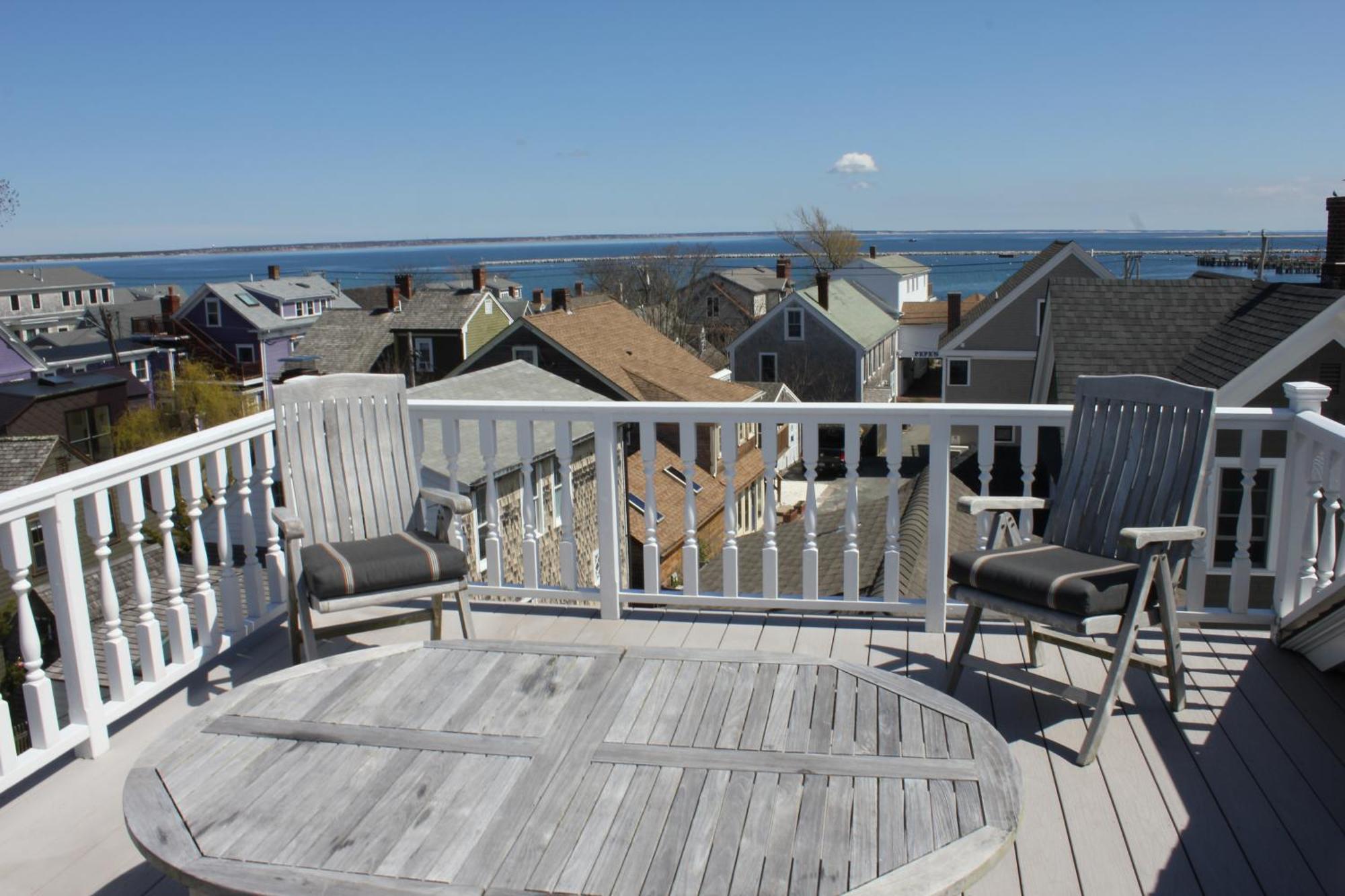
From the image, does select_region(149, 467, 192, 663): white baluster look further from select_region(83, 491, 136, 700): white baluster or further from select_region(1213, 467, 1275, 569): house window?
select_region(1213, 467, 1275, 569): house window

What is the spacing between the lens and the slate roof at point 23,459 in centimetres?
1634

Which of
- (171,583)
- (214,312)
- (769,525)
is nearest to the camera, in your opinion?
(171,583)

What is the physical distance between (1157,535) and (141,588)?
3136 mm

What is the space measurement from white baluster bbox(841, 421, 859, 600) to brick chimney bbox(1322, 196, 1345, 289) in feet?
29.9

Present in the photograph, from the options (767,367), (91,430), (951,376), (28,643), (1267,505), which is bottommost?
(91,430)

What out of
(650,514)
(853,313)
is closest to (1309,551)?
(650,514)

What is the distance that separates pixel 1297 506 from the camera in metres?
3.62

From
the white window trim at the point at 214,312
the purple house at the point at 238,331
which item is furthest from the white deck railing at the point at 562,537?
the white window trim at the point at 214,312

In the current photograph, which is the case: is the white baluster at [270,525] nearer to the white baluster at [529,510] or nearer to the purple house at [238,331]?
the white baluster at [529,510]

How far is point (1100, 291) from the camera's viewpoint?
40.5 feet

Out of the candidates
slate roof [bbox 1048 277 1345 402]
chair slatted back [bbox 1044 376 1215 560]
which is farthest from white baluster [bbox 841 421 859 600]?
slate roof [bbox 1048 277 1345 402]

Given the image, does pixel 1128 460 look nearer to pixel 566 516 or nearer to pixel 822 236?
pixel 566 516

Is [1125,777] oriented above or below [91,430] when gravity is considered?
above

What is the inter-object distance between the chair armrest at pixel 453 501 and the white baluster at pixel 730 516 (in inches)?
38.5
